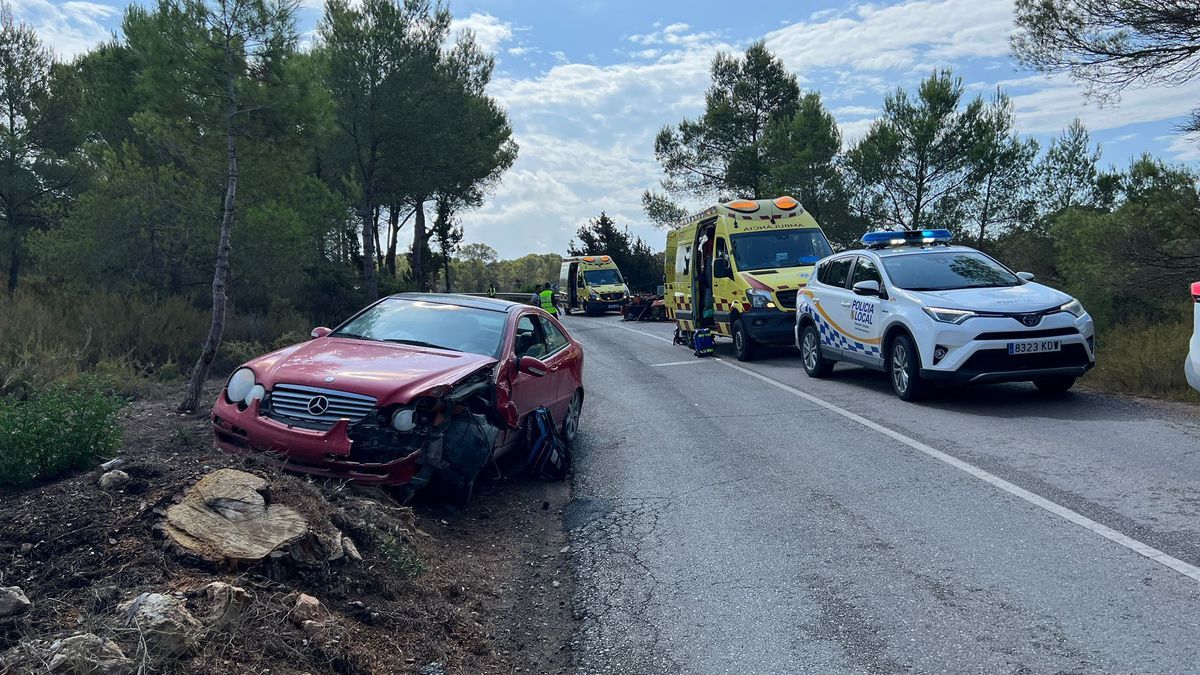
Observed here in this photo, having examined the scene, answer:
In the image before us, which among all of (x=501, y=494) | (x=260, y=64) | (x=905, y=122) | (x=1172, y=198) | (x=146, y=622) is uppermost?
(x=905, y=122)

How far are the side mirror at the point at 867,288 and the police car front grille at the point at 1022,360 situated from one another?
1.86 m

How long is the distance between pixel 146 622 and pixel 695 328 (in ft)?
53.8

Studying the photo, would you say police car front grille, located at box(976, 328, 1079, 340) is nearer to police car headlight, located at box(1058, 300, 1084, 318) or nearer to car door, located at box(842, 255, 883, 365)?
police car headlight, located at box(1058, 300, 1084, 318)

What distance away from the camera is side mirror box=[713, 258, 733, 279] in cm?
1751

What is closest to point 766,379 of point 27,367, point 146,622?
point 27,367

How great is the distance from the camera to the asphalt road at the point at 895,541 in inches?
156

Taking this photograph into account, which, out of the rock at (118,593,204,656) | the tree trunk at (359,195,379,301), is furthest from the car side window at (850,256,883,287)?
the tree trunk at (359,195,379,301)

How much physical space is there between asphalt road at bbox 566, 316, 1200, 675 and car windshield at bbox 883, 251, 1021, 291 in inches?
65.2

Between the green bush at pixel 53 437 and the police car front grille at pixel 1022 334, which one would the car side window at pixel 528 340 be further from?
the police car front grille at pixel 1022 334

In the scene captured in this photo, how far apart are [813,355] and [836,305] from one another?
47.1 inches

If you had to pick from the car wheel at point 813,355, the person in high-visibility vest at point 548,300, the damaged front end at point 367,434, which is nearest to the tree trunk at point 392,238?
the person in high-visibility vest at point 548,300

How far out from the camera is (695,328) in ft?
62.9

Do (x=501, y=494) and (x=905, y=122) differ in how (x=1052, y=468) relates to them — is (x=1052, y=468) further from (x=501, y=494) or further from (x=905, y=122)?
(x=905, y=122)

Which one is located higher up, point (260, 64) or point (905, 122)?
point (905, 122)
